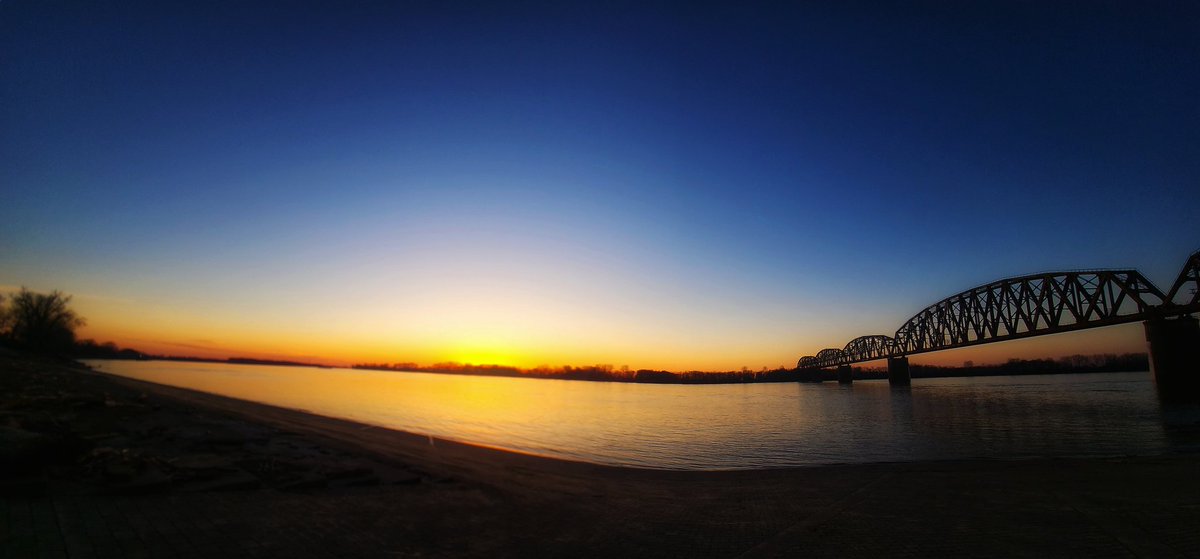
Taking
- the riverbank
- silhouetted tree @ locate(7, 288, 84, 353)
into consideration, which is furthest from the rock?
silhouetted tree @ locate(7, 288, 84, 353)

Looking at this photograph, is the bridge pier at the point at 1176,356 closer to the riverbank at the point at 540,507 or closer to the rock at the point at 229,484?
the riverbank at the point at 540,507

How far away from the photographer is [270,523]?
9562 mm

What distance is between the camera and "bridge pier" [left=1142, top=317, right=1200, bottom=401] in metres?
A: 50.4

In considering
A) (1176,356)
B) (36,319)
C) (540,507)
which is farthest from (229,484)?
(36,319)

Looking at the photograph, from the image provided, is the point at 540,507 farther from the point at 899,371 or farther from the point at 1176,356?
the point at 899,371

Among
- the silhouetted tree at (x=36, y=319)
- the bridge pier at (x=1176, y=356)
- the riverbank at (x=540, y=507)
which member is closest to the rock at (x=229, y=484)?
the riverbank at (x=540, y=507)

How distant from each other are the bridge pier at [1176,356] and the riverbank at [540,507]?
50.6 m

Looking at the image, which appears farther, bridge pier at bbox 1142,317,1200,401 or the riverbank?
bridge pier at bbox 1142,317,1200,401

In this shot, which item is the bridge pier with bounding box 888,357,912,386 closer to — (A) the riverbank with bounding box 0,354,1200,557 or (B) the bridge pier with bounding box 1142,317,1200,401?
(B) the bridge pier with bounding box 1142,317,1200,401

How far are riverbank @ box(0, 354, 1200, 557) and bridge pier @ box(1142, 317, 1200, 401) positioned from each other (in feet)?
166

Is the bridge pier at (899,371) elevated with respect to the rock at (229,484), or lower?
elevated

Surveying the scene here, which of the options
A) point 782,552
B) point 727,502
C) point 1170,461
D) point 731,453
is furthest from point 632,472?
point 1170,461

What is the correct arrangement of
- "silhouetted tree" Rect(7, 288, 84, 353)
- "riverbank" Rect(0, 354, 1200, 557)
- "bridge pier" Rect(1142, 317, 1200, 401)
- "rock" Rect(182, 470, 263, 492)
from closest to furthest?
"riverbank" Rect(0, 354, 1200, 557), "rock" Rect(182, 470, 263, 492), "bridge pier" Rect(1142, 317, 1200, 401), "silhouetted tree" Rect(7, 288, 84, 353)

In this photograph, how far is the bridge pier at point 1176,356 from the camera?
5041 cm
